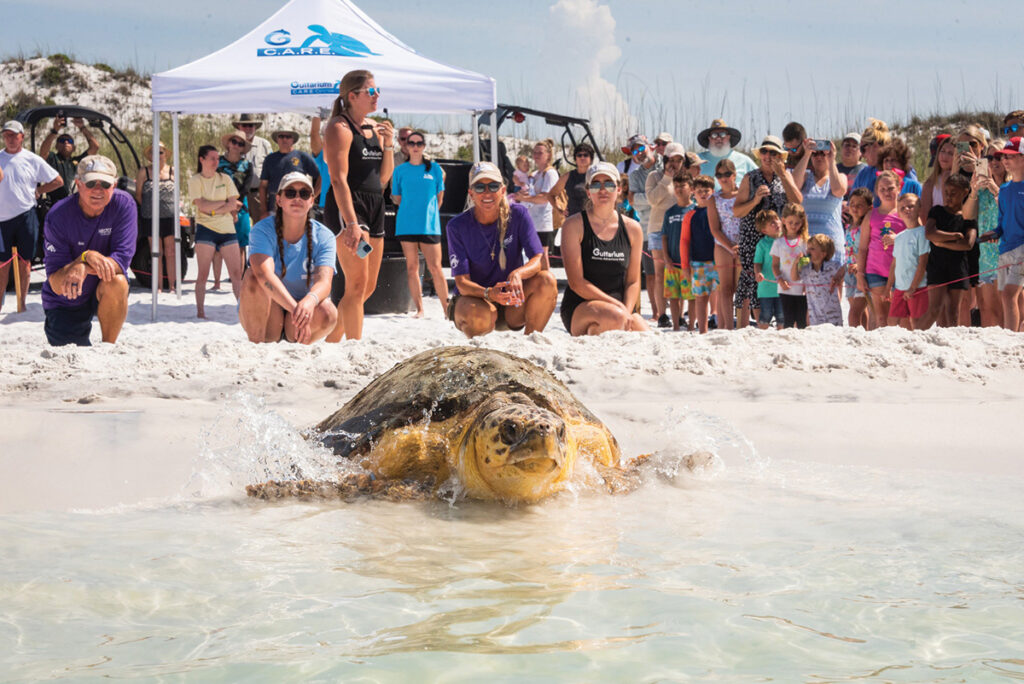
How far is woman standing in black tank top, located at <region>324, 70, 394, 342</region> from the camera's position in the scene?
234 inches

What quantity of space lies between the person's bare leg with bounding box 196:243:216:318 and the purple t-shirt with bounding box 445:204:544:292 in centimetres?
341

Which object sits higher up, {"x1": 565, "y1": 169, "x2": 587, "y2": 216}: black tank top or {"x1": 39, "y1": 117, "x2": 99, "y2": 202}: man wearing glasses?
{"x1": 39, "y1": 117, "x2": 99, "y2": 202}: man wearing glasses

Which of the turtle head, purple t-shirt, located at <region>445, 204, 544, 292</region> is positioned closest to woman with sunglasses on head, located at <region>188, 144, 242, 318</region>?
purple t-shirt, located at <region>445, 204, 544, 292</region>

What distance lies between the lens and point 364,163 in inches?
249

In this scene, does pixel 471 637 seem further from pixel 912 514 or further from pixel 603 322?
pixel 603 322

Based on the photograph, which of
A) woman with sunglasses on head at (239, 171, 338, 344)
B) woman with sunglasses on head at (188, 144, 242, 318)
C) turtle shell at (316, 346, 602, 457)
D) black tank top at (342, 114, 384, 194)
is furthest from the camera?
woman with sunglasses on head at (188, 144, 242, 318)

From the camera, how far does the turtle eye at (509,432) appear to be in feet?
9.48

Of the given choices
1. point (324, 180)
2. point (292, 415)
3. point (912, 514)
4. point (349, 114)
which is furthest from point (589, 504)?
point (324, 180)

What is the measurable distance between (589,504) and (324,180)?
18.0 ft

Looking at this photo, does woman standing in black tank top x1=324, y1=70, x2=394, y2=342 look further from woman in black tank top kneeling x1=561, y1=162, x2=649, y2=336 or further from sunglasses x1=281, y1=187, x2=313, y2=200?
woman in black tank top kneeling x1=561, y1=162, x2=649, y2=336

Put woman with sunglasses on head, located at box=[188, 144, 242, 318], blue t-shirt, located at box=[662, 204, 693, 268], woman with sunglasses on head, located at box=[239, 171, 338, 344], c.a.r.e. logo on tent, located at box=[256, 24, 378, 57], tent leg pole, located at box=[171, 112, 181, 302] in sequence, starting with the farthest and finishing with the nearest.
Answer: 1. tent leg pole, located at box=[171, 112, 181, 302]
2. woman with sunglasses on head, located at box=[188, 144, 242, 318]
3. c.a.r.e. logo on tent, located at box=[256, 24, 378, 57]
4. blue t-shirt, located at box=[662, 204, 693, 268]
5. woman with sunglasses on head, located at box=[239, 171, 338, 344]

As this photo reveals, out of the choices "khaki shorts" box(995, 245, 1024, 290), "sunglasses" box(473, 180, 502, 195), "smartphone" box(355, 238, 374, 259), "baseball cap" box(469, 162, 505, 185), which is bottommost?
"khaki shorts" box(995, 245, 1024, 290)

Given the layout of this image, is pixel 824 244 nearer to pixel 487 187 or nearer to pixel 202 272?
pixel 487 187

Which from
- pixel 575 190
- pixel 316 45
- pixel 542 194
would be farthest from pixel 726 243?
pixel 316 45
